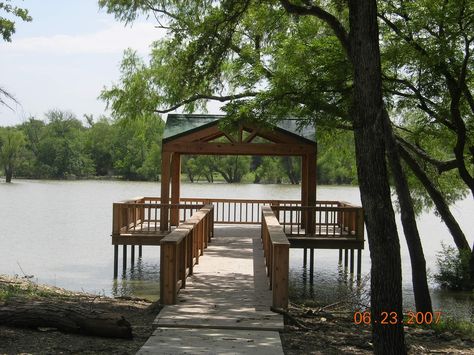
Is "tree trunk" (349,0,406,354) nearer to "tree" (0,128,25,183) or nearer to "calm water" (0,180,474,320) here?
"calm water" (0,180,474,320)

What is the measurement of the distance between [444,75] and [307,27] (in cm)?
375

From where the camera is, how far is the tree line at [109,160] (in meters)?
62.4

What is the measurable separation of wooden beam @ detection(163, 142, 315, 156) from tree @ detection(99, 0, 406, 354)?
1.37 m

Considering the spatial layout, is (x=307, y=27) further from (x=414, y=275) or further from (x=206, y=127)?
(x=414, y=275)

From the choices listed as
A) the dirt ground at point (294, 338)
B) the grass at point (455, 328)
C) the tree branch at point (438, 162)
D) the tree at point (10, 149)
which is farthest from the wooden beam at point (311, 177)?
the tree at point (10, 149)

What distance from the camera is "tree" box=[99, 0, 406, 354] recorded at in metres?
5.99

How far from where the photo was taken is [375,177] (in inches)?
233

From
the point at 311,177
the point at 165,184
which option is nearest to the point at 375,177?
the point at 311,177

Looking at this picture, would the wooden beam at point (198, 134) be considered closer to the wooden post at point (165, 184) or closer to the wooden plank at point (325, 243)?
the wooden post at point (165, 184)

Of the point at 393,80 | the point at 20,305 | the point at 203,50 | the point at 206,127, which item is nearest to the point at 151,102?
the point at 206,127

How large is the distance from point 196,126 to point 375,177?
483 inches

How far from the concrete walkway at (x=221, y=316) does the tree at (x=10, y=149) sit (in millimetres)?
62095

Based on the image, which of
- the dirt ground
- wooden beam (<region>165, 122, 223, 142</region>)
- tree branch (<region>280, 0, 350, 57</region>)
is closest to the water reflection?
wooden beam (<region>165, 122, 223, 142</region>)

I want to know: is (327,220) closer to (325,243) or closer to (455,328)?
(325,243)
